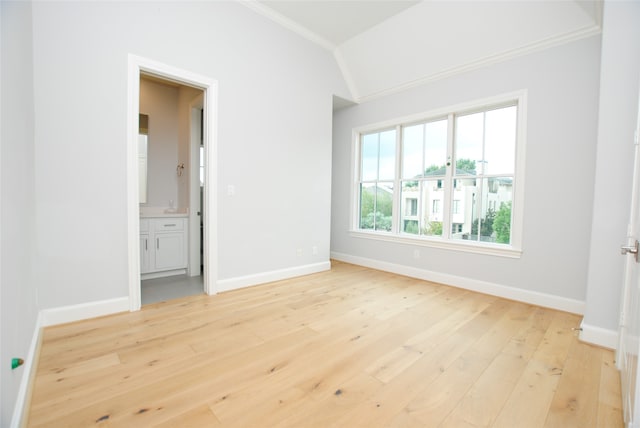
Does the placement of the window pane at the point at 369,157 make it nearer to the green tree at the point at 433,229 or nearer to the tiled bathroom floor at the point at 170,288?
the green tree at the point at 433,229

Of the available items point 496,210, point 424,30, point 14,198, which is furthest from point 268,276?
point 424,30

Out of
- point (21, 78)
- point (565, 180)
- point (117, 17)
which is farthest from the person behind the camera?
point (565, 180)

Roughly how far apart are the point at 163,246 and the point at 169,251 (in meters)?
0.11

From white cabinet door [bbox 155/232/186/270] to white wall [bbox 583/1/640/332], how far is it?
444 centimetres

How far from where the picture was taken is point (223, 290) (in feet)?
10.5

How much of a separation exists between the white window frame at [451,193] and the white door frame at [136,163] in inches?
98.2

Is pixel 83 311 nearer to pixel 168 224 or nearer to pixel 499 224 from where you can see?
pixel 168 224

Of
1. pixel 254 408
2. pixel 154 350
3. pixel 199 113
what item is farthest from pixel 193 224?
pixel 254 408

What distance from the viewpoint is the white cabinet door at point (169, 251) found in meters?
3.78

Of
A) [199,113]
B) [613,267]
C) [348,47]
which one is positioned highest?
[348,47]

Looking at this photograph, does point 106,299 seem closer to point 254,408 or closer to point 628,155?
point 254,408

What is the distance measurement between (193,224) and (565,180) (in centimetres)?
448

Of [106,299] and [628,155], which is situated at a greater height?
[628,155]

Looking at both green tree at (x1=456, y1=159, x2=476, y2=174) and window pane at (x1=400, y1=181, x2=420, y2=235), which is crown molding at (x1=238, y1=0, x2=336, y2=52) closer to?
window pane at (x1=400, y1=181, x2=420, y2=235)
